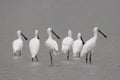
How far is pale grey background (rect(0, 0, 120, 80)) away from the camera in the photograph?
54.9 ft

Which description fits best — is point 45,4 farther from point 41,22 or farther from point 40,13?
point 41,22

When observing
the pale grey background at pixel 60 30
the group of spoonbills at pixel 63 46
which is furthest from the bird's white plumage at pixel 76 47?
the pale grey background at pixel 60 30

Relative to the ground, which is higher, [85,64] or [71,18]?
[71,18]

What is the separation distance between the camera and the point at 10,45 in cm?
2355

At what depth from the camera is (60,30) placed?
31703 mm

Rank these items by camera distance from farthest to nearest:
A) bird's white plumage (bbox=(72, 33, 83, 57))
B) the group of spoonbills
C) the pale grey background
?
1. bird's white plumage (bbox=(72, 33, 83, 57))
2. the group of spoonbills
3. the pale grey background

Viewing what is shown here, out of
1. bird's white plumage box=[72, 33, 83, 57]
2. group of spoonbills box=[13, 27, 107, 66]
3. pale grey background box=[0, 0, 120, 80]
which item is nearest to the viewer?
pale grey background box=[0, 0, 120, 80]

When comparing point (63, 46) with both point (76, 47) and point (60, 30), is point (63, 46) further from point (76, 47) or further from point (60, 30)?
point (60, 30)

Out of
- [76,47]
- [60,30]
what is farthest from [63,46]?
[60,30]

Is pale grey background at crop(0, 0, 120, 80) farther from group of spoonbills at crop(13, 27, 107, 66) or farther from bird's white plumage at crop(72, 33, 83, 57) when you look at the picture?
bird's white plumage at crop(72, 33, 83, 57)

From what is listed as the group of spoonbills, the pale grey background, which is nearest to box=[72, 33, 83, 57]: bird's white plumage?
the group of spoonbills

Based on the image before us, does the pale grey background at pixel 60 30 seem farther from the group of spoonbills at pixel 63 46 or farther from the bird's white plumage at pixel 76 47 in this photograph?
the bird's white plumage at pixel 76 47

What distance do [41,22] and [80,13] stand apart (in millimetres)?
4755

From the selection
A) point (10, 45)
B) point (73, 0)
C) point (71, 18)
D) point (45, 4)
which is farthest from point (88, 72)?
point (73, 0)
